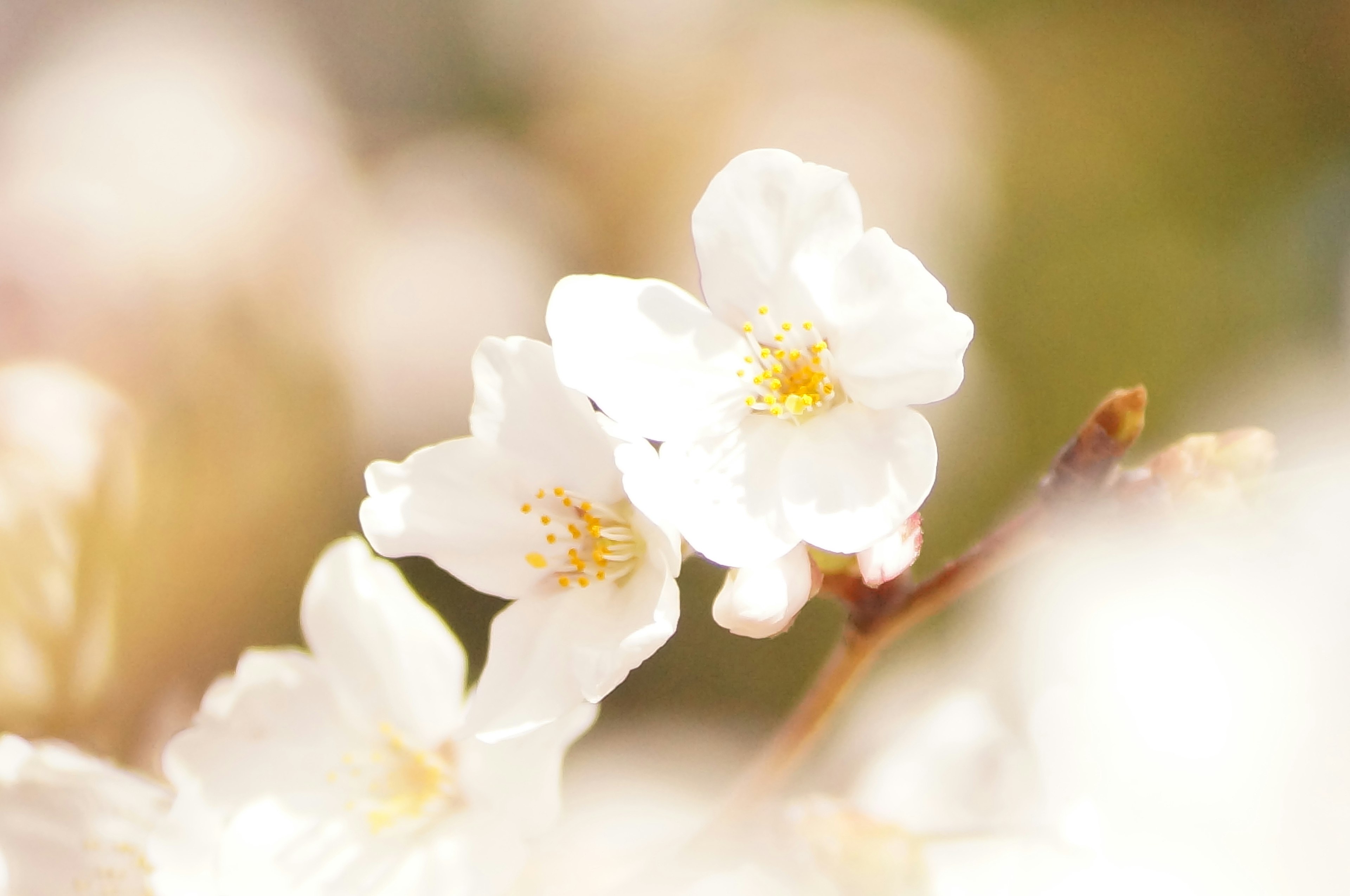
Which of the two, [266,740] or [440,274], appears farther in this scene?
[440,274]

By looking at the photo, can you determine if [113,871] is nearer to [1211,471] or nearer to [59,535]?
[59,535]

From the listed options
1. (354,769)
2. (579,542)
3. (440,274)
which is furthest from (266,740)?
(440,274)

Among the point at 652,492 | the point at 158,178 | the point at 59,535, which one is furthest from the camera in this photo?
the point at 158,178

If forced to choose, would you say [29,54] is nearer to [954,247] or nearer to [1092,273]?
[954,247]

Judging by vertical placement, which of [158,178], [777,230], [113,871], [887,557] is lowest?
[113,871]

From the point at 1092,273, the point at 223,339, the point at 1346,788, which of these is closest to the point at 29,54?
the point at 223,339

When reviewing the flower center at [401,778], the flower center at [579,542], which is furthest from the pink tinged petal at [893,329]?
the flower center at [401,778]

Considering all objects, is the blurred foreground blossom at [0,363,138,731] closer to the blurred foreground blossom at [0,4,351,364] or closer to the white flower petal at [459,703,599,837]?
the blurred foreground blossom at [0,4,351,364]
